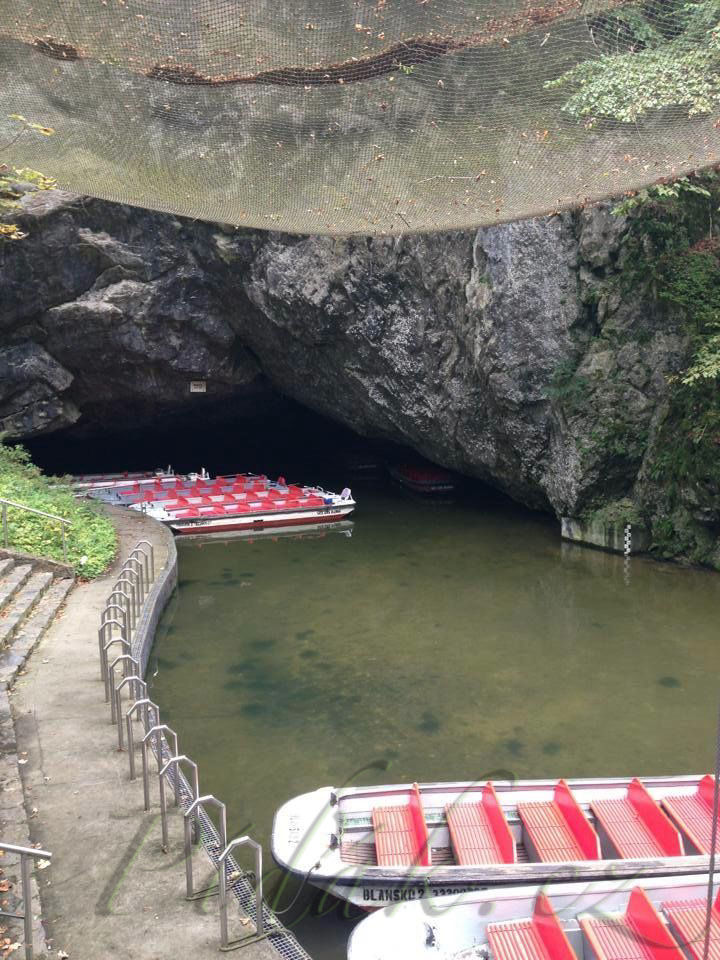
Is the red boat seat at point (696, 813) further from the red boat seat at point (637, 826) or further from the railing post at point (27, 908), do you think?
the railing post at point (27, 908)

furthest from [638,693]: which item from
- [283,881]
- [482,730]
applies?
[283,881]

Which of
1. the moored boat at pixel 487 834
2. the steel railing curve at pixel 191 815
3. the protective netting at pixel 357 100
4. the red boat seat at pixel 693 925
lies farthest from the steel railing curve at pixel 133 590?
the red boat seat at pixel 693 925

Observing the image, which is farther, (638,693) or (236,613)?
(236,613)

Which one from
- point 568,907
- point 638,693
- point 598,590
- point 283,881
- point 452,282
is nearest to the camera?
point 568,907

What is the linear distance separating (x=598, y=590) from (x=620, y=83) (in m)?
7.68

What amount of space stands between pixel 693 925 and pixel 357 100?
237 inches

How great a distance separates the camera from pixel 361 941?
13.7ft

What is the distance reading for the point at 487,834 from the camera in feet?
17.1

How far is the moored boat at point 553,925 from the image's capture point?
4.05 m

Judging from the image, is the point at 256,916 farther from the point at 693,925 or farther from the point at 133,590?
the point at 133,590

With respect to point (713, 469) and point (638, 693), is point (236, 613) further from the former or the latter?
point (713, 469)

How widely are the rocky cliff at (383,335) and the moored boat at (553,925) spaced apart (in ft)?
29.9

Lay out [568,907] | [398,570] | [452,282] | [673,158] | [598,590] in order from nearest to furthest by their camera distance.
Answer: [568,907]
[673,158]
[598,590]
[398,570]
[452,282]

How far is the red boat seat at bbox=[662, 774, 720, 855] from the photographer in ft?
16.9
